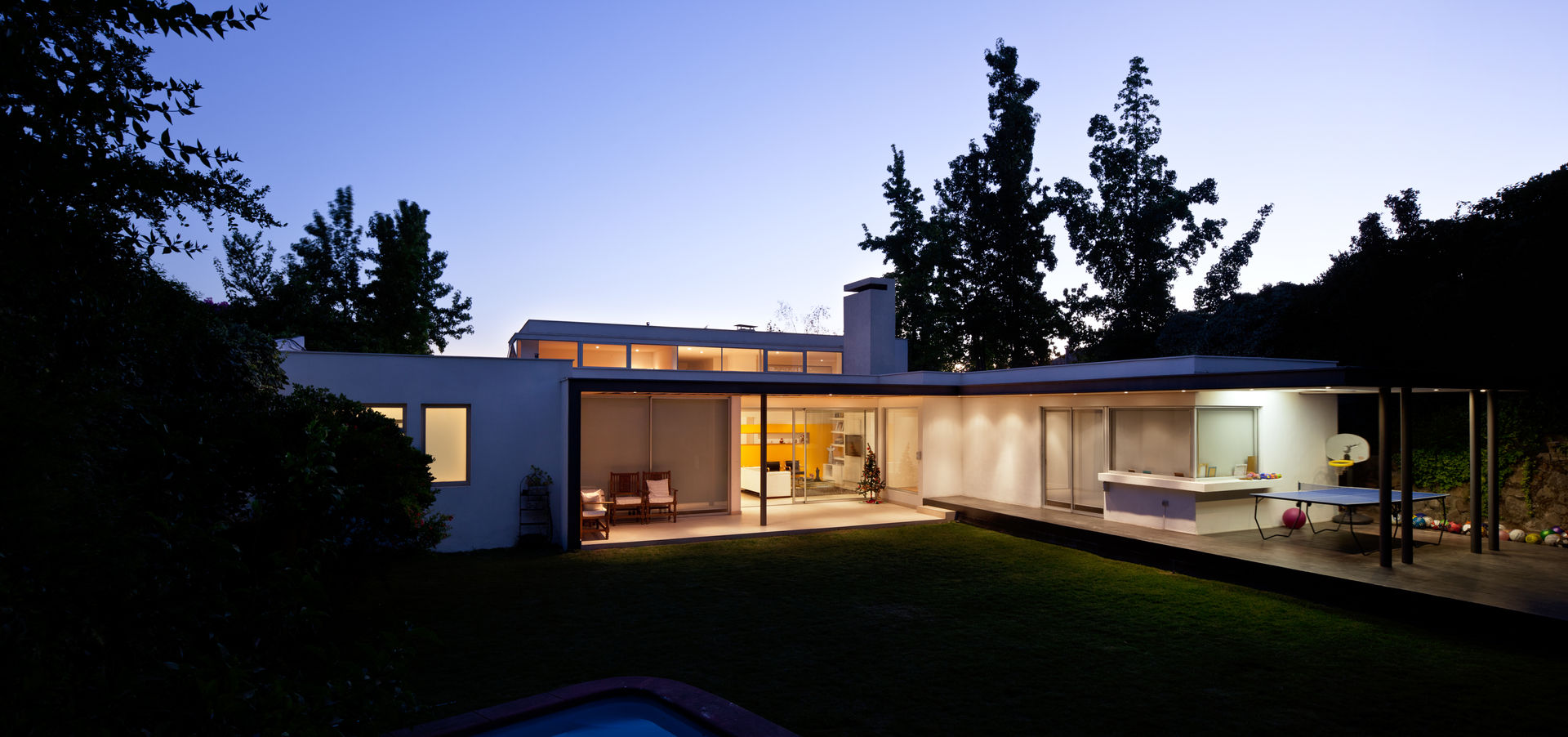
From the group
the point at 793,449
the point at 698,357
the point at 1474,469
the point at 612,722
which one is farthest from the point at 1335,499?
the point at 698,357

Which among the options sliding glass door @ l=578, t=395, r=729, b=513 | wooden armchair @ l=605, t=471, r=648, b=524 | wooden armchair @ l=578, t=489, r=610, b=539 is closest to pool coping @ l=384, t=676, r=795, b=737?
wooden armchair @ l=578, t=489, r=610, b=539

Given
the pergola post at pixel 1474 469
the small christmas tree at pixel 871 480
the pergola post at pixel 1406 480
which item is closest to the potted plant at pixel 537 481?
the small christmas tree at pixel 871 480

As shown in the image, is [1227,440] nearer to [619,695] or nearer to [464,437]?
[619,695]

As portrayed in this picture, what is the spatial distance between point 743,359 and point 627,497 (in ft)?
26.3

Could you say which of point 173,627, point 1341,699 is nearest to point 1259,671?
point 1341,699

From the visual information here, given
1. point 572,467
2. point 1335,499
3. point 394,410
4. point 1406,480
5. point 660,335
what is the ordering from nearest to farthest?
point 1406,480
point 1335,499
point 394,410
point 572,467
point 660,335

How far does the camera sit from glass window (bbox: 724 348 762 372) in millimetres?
21469

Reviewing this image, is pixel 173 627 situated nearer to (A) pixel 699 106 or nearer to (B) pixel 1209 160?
(A) pixel 699 106

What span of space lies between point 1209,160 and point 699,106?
19.8m

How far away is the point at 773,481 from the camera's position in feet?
54.4

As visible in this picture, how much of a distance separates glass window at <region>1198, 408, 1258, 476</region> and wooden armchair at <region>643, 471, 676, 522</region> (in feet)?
28.9

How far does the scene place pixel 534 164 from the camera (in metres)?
23.6

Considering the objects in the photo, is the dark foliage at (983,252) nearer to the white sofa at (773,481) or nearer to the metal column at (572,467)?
the white sofa at (773,481)

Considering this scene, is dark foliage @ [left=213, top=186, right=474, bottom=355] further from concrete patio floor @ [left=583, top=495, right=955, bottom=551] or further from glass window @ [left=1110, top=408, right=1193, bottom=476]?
glass window @ [left=1110, top=408, right=1193, bottom=476]
